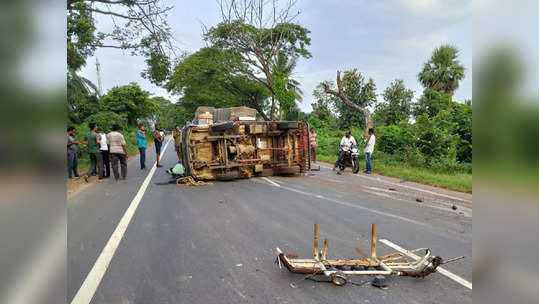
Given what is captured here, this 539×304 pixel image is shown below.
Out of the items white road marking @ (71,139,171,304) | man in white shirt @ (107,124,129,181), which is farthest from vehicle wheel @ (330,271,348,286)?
man in white shirt @ (107,124,129,181)

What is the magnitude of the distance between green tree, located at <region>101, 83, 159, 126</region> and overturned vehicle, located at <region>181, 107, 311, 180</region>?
19555 millimetres

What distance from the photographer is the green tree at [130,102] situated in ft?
89.4

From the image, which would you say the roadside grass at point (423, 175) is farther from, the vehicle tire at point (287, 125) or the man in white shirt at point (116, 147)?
the man in white shirt at point (116, 147)

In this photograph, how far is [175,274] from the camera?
3436mm

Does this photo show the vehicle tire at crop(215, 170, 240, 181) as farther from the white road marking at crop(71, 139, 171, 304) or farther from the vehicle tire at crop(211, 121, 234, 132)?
the white road marking at crop(71, 139, 171, 304)

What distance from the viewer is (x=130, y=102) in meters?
27.8

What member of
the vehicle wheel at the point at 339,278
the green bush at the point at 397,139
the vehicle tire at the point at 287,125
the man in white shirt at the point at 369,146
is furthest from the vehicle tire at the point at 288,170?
the vehicle wheel at the point at 339,278

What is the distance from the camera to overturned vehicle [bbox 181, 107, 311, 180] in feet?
29.9

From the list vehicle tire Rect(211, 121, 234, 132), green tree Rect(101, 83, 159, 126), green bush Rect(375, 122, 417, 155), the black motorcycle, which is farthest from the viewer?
green tree Rect(101, 83, 159, 126)

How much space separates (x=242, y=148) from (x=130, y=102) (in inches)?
865

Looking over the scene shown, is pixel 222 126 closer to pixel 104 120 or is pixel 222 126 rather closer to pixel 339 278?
pixel 339 278

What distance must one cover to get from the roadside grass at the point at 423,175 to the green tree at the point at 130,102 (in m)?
22.1
